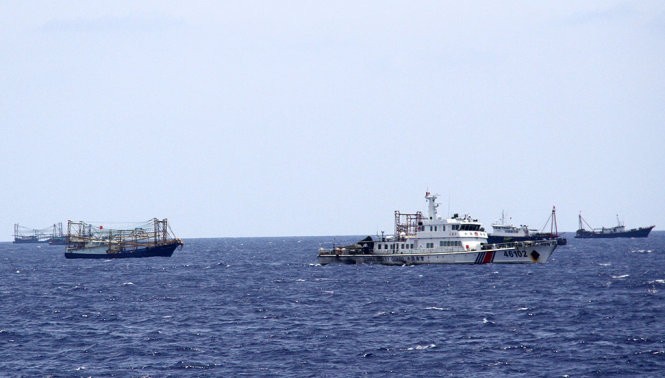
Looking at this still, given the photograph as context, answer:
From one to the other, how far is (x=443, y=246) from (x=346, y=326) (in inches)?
2091

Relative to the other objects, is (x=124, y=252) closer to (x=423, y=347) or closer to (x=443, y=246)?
(x=443, y=246)

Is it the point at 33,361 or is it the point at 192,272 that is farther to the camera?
the point at 192,272

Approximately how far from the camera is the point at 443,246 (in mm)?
114062

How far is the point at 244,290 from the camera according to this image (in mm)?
93812

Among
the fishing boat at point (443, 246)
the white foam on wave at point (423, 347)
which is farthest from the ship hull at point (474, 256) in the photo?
the white foam on wave at point (423, 347)

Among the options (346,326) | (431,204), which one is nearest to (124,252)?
(431,204)

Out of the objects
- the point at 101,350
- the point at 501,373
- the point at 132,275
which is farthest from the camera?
the point at 132,275

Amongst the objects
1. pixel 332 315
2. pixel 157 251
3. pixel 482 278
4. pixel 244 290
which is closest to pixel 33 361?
pixel 332 315

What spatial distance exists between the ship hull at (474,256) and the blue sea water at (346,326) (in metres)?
4.40

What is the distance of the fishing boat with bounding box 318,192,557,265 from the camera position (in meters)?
113

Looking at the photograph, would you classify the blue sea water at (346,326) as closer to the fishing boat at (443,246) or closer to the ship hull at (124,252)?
the fishing boat at (443,246)

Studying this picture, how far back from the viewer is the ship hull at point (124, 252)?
16938 cm

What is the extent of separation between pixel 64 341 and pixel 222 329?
35.0 ft

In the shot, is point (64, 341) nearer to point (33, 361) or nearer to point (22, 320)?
point (33, 361)
